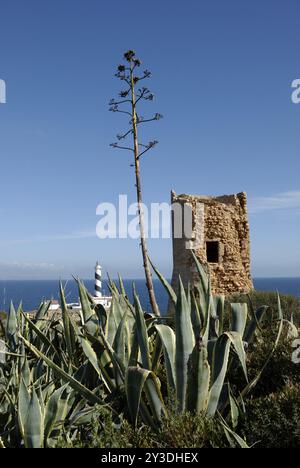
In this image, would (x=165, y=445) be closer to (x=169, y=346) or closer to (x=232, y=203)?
(x=169, y=346)

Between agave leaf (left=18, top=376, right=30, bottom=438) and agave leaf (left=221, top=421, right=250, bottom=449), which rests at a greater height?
agave leaf (left=18, top=376, right=30, bottom=438)

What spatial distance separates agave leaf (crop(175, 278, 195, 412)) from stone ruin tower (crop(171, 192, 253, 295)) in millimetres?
10608

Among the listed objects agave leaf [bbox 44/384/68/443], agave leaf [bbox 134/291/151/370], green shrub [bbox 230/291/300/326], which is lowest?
green shrub [bbox 230/291/300/326]

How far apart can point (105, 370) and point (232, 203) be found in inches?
453

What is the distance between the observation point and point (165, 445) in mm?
2645

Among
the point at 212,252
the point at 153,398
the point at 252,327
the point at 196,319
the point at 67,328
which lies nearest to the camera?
the point at 153,398

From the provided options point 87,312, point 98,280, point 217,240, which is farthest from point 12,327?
point 217,240

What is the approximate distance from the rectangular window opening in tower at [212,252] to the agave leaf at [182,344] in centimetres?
1138

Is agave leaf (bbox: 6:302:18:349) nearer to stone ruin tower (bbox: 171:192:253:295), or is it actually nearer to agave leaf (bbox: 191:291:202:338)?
agave leaf (bbox: 191:291:202:338)

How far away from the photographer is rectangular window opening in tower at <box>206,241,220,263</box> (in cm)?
1423

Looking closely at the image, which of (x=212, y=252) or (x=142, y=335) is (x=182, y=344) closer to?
(x=142, y=335)

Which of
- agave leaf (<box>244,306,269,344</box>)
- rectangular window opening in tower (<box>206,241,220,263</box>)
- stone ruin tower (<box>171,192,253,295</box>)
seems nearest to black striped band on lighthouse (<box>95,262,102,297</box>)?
stone ruin tower (<box>171,192,253,295</box>)

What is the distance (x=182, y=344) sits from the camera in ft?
9.39

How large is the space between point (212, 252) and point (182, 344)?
1173 centimetres
